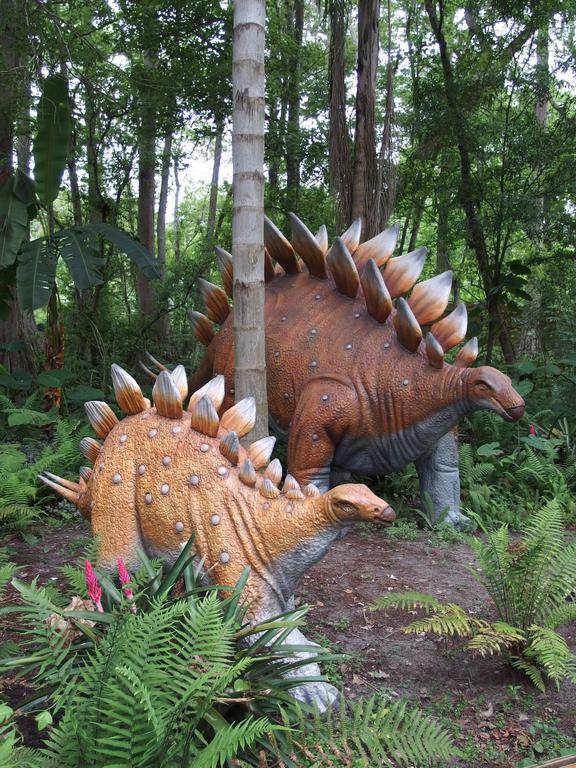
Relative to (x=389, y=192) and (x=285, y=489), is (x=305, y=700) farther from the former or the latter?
(x=389, y=192)

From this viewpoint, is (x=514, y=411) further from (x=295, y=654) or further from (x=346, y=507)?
(x=295, y=654)

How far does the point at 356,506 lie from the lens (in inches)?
107

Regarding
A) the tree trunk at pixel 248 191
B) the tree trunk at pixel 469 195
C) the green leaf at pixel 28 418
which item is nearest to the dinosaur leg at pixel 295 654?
the tree trunk at pixel 248 191

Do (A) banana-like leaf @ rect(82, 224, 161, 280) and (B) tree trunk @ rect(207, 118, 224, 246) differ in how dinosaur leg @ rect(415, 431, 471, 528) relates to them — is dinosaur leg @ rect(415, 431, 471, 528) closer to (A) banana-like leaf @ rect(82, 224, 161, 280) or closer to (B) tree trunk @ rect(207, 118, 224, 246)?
(A) banana-like leaf @ rect(82, 224, 161, 280)

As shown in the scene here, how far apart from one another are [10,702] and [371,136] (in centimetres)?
588

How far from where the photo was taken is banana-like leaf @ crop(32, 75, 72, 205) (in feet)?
22.6

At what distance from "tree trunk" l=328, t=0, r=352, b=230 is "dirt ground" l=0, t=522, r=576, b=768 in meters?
3.46

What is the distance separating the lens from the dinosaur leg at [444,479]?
214 inches

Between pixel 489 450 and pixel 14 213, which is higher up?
pixel 14 213

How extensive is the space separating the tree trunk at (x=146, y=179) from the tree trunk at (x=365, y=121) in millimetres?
2732

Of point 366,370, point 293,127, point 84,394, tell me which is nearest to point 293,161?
point 293,127

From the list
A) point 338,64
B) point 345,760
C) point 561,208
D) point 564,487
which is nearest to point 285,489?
point 345,760

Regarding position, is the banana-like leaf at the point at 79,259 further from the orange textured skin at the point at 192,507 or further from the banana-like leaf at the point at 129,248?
Result: the orange textured skin at the point at 192,507

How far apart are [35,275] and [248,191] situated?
3.43 meters
